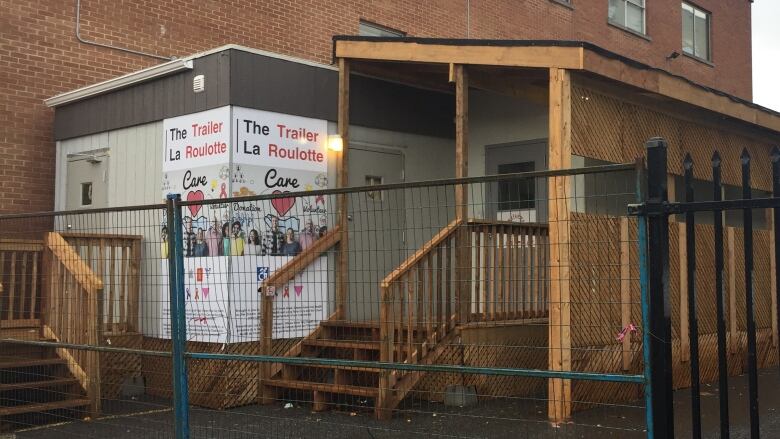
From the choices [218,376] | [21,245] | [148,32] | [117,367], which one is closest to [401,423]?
[218,376]

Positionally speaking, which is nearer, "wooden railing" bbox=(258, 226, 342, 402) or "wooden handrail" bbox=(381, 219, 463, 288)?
"wooden handrail" bbox=(381, 219, 463, 288)

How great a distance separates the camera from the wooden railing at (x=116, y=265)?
8.29 m

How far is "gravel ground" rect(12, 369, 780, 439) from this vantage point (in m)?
6.73

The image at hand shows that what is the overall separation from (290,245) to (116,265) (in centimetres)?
208

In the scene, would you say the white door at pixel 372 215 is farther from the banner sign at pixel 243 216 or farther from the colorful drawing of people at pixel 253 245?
the colorful drawing of people at pixel 253 245

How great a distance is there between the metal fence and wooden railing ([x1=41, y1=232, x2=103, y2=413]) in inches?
0.9

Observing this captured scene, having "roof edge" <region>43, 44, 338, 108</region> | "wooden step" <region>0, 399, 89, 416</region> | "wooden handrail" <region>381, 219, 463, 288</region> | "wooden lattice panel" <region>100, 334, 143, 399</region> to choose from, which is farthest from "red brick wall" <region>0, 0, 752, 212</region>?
"wooden handrail" <region>381, 219, 463, 288</region>

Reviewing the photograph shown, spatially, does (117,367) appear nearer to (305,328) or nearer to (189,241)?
(189,241)

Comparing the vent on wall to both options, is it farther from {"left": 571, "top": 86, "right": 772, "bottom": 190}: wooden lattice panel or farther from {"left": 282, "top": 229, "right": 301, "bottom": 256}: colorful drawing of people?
{"left": 571, "top": 86, "right": 772, "bottom": 190}: wooden lattice panel

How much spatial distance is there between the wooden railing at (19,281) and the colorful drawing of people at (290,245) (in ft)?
8.20

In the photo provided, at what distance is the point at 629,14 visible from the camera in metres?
19.0

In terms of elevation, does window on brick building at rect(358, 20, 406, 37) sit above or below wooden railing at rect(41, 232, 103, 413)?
above

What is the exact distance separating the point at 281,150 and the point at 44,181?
4.03 m

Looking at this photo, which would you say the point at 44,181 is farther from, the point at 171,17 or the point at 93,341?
the point at 93,341
